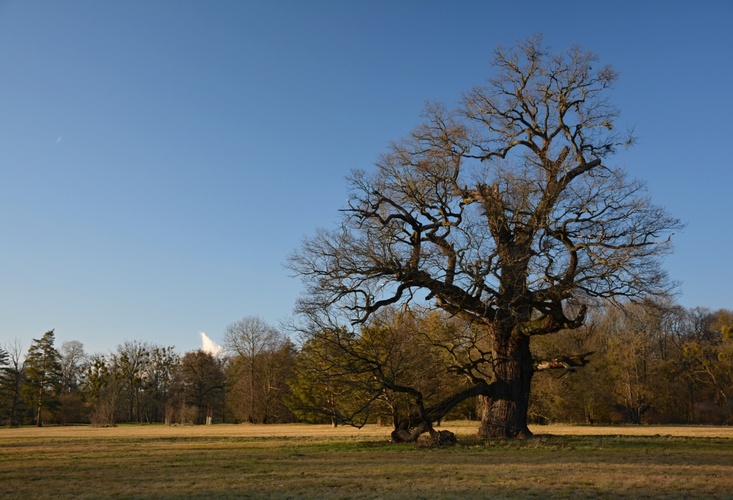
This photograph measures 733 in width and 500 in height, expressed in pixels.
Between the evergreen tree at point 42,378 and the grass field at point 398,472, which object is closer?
the grass field at point 398,472

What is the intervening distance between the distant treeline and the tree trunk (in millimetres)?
7792

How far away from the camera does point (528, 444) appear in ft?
66.2

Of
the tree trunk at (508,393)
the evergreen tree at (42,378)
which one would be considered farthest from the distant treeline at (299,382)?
the tree trunk at (508,393)

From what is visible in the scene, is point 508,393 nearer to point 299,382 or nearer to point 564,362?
point 564,362

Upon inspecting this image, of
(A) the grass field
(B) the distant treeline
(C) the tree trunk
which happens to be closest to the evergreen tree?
(B) the distant treeline

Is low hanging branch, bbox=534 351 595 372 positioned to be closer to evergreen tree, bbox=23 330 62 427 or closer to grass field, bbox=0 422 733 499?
grass field, bbox=0 422 733 499

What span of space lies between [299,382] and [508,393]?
1382 inches

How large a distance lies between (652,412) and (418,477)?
53252 mm

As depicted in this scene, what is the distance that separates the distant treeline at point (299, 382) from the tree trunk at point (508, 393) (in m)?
7.79

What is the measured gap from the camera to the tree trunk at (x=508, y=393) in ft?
73.4

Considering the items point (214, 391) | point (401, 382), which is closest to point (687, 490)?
point (401, 382)

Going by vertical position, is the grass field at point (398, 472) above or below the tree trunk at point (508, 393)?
below

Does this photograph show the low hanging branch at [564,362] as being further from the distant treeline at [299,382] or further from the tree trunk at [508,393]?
the distant treeline at [299,382]

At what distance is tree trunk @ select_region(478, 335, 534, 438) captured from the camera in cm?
2236
